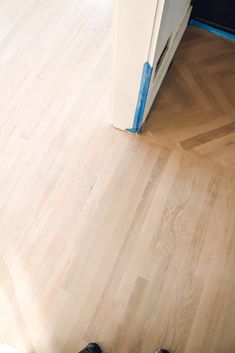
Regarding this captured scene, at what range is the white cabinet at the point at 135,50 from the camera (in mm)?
946

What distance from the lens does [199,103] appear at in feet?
5.62

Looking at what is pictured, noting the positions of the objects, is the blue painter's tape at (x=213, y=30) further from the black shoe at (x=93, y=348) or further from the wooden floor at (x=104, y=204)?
the black shoe at (x=93, y=348)

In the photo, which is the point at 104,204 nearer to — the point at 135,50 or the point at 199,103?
the point at 135,50

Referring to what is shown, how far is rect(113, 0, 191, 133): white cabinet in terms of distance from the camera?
0.95 metres

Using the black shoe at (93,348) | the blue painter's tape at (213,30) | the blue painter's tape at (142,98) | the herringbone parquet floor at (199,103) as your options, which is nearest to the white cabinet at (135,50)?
the blue painter's tape at (142,98)

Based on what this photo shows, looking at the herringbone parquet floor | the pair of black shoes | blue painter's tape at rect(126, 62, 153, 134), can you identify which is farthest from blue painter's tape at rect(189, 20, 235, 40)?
the pair of black shoes

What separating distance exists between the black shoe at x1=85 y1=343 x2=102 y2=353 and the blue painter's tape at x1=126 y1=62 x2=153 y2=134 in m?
1.01

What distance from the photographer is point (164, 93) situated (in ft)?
5.67

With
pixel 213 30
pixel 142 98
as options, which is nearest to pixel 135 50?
pixel 142 98

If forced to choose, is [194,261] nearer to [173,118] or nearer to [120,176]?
[120,176]

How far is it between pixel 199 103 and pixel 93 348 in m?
1.34

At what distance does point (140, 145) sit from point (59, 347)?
3.29 feet

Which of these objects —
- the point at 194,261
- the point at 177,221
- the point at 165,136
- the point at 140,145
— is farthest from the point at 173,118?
the point at 194,261

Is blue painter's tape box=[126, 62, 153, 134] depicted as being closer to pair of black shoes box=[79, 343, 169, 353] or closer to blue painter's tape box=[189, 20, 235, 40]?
blue painter's tape box=[189, 20, 235, 40]
